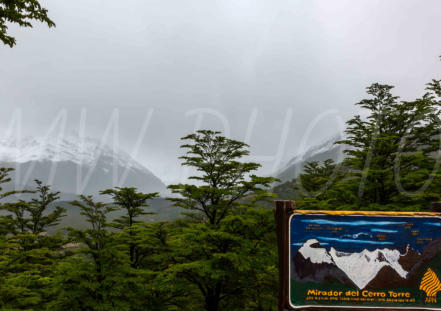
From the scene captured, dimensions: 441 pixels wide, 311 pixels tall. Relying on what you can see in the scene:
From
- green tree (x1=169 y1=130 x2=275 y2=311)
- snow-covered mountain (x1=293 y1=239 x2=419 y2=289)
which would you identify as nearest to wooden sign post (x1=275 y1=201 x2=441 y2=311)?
snow-covered mountain (x1=293 y1=239 x2=419 y2=289)

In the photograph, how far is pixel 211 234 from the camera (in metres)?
11.9

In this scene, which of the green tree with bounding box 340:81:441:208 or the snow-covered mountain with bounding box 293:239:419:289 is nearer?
the snow-covered mountain with bounding box 293:239:419:289

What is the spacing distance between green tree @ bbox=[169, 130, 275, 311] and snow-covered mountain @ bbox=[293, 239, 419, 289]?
5401 mm

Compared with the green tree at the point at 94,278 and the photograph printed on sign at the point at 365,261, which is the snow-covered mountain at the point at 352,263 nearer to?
the photograph printed on sign at the point at 365,261

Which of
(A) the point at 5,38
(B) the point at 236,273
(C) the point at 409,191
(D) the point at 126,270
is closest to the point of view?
(A) the point at 5,38

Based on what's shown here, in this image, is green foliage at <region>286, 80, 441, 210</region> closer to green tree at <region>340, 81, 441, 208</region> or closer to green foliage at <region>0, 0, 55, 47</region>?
green tree at <region>340, 81, 441, 208</region>

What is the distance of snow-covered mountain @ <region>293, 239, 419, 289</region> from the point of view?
6.02 meters

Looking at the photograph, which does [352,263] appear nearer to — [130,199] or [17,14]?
[17,14]

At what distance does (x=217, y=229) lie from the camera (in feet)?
44.0

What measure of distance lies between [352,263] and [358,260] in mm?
155

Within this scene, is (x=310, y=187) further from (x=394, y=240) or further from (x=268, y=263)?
(x=394, y=240)

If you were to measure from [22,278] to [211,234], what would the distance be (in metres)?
7.61

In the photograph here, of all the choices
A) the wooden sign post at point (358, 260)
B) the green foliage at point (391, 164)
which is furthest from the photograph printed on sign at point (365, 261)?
the green foliage at point (391, 164)

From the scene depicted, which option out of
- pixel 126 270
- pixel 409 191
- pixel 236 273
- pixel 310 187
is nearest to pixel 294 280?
pixel 236 273
